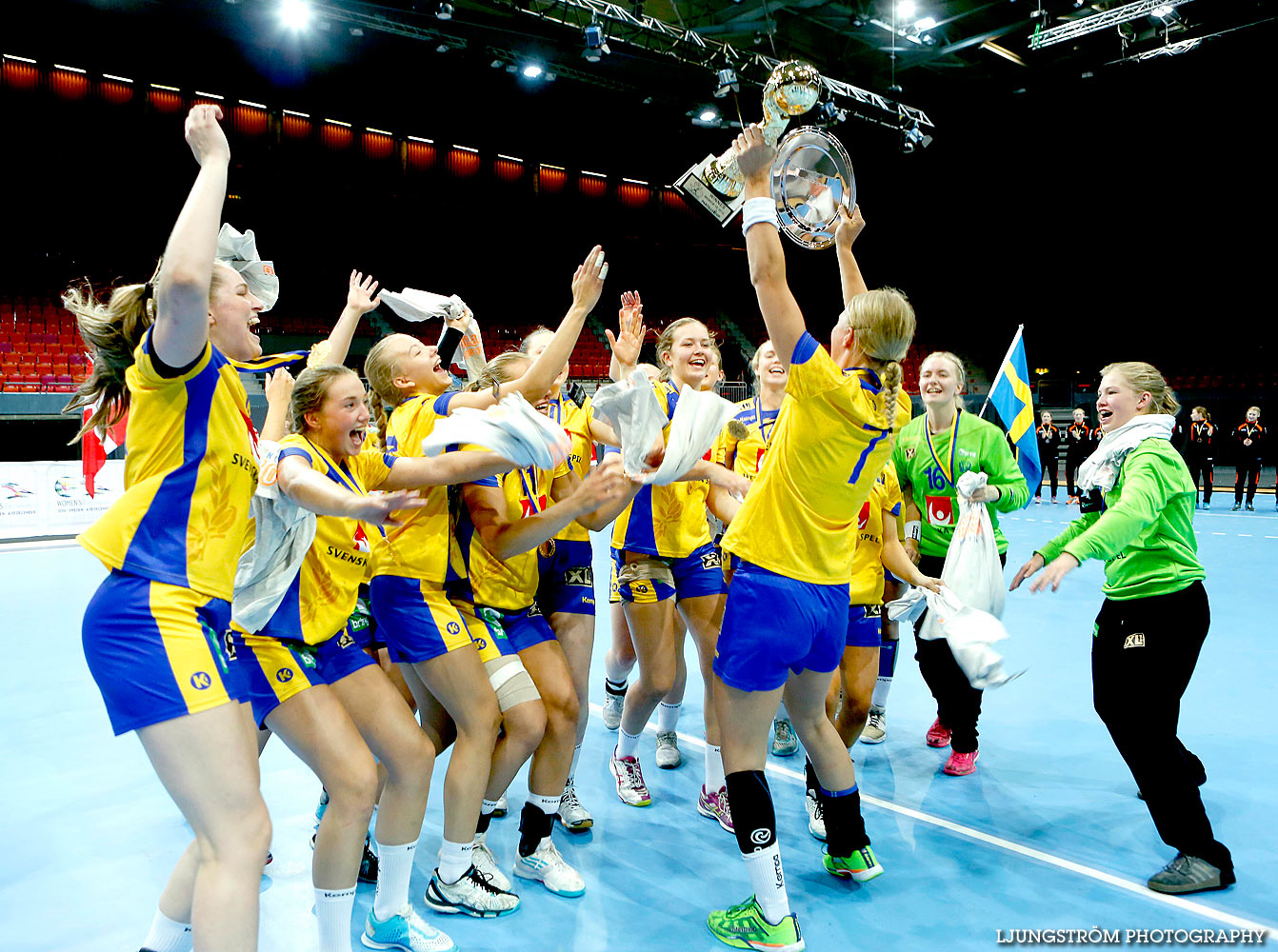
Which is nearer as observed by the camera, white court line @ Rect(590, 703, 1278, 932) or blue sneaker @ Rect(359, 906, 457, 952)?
blue sneaker @ Rect(359, 906, 457, 952)

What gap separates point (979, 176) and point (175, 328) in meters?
24.3

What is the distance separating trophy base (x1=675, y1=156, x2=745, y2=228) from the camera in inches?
124

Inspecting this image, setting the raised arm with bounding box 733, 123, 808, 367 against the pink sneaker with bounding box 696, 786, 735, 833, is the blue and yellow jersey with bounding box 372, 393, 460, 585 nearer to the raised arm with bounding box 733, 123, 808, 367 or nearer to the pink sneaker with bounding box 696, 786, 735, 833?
the raised arm with bounding box 733, 123, 808, 367

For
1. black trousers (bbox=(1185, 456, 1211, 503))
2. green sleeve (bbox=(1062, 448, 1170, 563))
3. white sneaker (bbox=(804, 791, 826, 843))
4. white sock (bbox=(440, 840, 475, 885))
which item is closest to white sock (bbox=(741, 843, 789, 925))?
white sneaker (bbox=(804, 791, 826, 843))

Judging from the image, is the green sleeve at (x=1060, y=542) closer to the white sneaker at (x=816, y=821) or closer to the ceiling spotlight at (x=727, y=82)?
the white sneaker at (x=816, y=821)

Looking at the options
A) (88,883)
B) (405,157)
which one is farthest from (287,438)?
(405,157)

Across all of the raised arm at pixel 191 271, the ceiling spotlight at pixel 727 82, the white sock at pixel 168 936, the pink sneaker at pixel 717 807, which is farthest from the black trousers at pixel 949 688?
the ceiling spotlight at pixel 727 82

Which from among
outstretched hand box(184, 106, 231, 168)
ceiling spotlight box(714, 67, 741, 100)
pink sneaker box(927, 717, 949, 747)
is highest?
ceiling spotlight box(714, 67, 741, 100)

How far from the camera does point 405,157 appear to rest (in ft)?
74.7

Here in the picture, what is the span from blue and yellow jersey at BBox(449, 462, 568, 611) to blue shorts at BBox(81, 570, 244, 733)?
122 centimetres

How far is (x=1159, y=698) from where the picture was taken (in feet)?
10.5

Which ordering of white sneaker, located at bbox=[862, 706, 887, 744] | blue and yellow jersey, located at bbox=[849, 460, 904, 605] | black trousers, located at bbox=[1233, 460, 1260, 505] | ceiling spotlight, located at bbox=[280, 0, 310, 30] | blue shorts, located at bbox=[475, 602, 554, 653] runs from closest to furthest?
blue shorts, located at bbox=[475, 602, 554, 653]
blue and yellow jersey, located at bbox=[849, 460, 904, 605]
white sneaker, located at bbox=[862, 706, 887, 744]
ceiling spotlight, located at bbox=[280, 0, 310, 30]
black trousers, located at bbox=[1233, 460, 1260, 505]

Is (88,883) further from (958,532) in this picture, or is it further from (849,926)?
(958,532)

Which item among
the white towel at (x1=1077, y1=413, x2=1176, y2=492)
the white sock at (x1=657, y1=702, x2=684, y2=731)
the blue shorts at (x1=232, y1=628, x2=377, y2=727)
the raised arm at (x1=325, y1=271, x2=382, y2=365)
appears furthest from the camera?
the white sock at (x1=657, y1=702, x2=684, y2=731)
